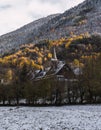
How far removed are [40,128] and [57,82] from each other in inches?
1732

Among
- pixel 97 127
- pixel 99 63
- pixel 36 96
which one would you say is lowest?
pixel 97 127

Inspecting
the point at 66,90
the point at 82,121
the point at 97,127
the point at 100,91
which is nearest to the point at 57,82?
the point at 66,90

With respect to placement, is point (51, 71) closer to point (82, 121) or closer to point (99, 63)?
point (99, 63)

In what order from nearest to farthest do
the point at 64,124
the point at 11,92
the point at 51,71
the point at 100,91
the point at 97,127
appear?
the point at 97,127
the point at 64,124
the point at 100,91
the point at 11,92
the point at 51,71

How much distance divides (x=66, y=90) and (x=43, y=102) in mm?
5817

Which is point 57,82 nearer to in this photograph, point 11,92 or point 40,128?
point 11,92

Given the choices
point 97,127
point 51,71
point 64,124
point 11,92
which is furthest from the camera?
point 51,71

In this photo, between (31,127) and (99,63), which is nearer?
(31,127)

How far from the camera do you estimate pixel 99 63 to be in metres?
79.9

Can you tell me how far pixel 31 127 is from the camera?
36094 mm

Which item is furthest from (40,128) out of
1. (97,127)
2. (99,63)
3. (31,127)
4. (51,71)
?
(51,71)

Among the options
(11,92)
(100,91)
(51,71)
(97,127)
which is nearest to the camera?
(97,127)

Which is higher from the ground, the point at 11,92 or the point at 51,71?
the point at 51,71

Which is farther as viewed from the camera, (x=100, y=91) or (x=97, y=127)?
(x=100, y=91)
